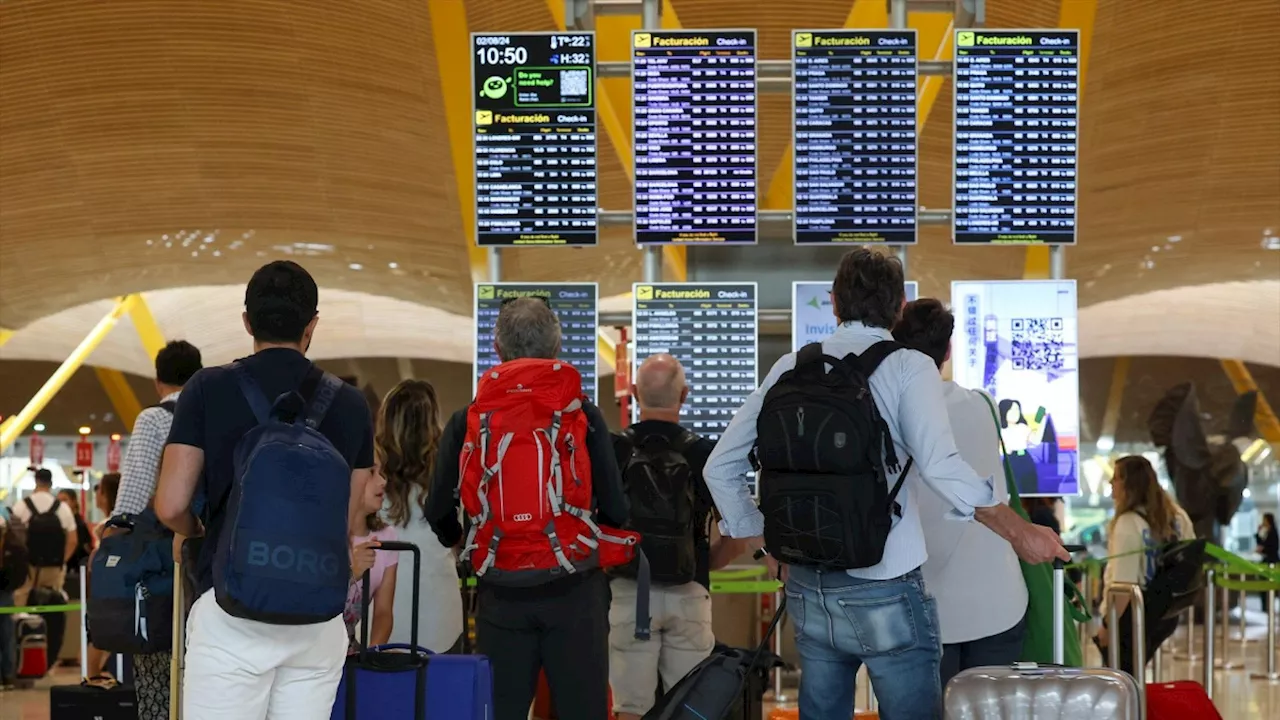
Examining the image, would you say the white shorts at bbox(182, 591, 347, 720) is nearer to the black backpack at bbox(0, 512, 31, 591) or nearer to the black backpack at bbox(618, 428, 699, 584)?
the black backpack at bbox(618, 428, 699, 584)

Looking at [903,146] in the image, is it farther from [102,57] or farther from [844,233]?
[102,57]

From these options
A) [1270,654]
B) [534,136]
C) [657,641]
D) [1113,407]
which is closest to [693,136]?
[534,136]

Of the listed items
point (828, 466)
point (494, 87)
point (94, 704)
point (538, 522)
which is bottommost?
point (94, 704)

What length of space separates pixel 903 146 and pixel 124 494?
457cm

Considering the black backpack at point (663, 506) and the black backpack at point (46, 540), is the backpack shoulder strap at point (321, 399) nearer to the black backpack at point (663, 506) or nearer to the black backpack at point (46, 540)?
the black backpack at point (663, 506)

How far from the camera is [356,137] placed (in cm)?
1722

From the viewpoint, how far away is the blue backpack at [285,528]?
125 inches

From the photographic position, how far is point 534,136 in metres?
7.91

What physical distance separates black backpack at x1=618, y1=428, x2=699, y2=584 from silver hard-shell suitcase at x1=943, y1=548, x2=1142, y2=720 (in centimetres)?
150

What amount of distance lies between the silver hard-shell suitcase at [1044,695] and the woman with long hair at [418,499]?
2.17m

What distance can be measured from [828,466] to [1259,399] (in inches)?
772

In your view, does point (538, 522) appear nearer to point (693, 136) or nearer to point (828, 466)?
point (828, 466)

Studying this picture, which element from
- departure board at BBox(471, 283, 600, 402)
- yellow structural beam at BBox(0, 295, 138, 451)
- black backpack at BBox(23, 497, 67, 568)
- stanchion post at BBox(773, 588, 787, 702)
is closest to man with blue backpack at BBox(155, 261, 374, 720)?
departure board at BBox(471, 283, 600, 402)

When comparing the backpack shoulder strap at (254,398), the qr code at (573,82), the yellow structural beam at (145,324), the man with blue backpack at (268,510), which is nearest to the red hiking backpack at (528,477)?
the man with blue backpack at (268,510)
